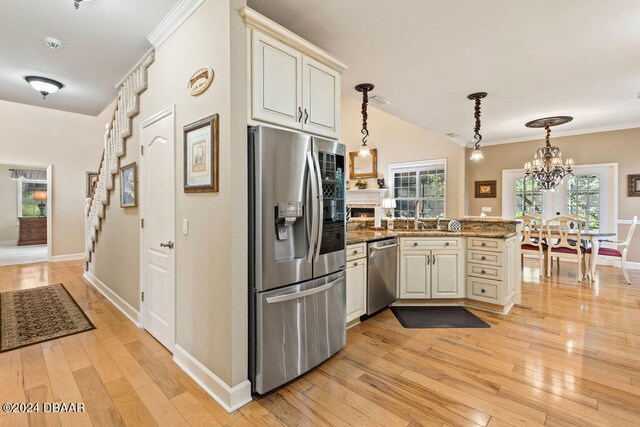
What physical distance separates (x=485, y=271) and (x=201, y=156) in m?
3.24

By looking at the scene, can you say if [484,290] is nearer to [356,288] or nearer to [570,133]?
[356,288]

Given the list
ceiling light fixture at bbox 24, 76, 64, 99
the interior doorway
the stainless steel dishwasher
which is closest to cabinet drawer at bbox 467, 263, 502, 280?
the stainless steel dishwasher

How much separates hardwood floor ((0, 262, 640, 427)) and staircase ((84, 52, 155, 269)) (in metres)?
1.50

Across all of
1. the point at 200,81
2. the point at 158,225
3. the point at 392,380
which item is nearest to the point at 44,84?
the point at 158,225

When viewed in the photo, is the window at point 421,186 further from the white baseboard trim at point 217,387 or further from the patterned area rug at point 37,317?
the patterned area rug at point 37,317

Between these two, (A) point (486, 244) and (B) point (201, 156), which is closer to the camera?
(B) point (201, 156)

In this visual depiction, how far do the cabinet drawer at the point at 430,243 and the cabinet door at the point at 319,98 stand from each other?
1.65 m

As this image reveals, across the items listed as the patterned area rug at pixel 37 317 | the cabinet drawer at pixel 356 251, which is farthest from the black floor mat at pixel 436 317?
the patterned area rug at pixel 37 317

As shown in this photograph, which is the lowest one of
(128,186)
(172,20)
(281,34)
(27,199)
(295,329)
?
(295,329)

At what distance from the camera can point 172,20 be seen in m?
2.32

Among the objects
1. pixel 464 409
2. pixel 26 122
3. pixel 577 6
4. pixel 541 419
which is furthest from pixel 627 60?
pixel 26 122

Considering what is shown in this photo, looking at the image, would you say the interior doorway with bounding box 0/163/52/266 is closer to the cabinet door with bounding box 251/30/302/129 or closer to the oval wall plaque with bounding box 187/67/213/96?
the oval wall plaque with bounding box 187/67/213/96

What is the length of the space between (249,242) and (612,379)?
274 centimetres

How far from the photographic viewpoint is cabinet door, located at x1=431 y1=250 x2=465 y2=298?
354cm
